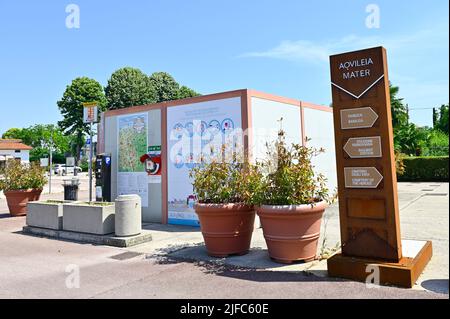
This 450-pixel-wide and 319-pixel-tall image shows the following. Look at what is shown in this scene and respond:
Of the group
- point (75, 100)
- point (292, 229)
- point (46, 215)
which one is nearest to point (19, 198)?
point (46, 215)

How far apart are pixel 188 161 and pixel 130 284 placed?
4.39 metres

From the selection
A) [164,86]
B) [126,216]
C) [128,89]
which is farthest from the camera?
[164,86]

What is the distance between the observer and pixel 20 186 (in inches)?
433

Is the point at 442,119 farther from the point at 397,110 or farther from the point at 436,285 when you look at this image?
the point at 436,285

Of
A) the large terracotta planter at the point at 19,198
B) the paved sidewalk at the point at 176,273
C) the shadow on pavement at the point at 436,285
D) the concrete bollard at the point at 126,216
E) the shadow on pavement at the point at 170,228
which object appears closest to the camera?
the shadow on pavement at the point at 436,285

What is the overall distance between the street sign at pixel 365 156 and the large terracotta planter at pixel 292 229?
529mm

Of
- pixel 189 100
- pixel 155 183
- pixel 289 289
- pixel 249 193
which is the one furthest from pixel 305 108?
pixel 289 289

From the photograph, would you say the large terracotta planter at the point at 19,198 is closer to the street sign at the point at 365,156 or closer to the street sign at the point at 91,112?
the street sign at the point at 91,112

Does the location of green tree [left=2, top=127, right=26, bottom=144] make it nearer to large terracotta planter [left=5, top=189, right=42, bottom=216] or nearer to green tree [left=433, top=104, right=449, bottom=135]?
large terracotta planter [left=5, top=189, right=42, bottom=216]

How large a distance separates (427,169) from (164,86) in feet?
88.0

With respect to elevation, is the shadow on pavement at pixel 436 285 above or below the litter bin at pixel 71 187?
below

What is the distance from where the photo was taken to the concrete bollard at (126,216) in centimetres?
669

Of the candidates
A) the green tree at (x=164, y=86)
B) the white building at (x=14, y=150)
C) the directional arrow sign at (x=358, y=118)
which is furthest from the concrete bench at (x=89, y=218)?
the white building at (x=14, y=150)
